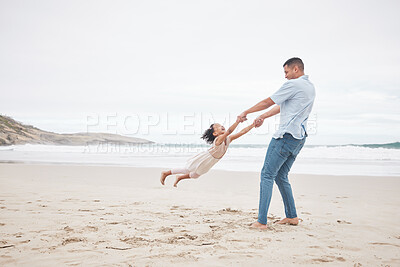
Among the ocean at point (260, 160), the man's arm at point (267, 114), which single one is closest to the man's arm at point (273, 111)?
the man's arm at point (267, 114)

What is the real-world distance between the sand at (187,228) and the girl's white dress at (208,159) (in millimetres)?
678

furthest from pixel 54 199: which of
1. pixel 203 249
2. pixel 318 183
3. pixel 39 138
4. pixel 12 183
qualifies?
pixel 39 138

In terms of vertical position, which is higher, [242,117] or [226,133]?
[242,117]

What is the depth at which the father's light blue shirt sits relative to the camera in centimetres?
390

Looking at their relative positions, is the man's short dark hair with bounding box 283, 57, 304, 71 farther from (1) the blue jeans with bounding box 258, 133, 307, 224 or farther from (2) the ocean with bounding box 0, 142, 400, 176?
(2) the ocean with bounding box 0, 142, 400, 176

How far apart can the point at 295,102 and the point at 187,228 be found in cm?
202

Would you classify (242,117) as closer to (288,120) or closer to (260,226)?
(288,120)

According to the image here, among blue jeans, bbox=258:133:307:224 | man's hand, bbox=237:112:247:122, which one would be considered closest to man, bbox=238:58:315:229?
blue jeans, bbox=258:133:307:224

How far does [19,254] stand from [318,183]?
7.55 metres

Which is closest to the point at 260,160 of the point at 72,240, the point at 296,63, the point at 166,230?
A: the point at 296,63

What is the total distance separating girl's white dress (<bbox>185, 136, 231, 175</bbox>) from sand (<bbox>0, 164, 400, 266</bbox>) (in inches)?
26.7

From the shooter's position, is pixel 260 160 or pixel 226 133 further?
pixel 260 160

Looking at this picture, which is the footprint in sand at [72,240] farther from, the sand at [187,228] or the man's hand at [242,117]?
the man's hand at [242,117]

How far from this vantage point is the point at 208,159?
16.9 ft
